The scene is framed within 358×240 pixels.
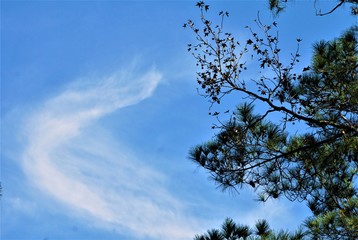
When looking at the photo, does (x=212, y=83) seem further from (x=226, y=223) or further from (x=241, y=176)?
(x=226, y=223)

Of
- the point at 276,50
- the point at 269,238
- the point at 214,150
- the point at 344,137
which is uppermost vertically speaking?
the point at 276,50

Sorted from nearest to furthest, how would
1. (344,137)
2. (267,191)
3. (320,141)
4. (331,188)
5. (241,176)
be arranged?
(344,137) → (320,141) → (241,176) → (267,191) → (331,188)

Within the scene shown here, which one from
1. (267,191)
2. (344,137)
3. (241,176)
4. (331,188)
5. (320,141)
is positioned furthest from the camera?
(331,188)

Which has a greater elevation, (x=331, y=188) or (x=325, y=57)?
(x=325, y=57)

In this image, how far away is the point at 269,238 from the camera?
5.15m

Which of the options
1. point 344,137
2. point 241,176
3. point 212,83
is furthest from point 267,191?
point 212,83

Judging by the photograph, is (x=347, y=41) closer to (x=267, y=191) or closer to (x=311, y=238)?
(x=267, y=191)

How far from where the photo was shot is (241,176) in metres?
5.23

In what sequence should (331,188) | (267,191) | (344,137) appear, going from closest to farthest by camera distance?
(344,137) → (267,191) → (331,188)

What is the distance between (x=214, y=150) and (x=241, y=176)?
448 mm

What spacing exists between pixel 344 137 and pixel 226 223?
64.3 inches

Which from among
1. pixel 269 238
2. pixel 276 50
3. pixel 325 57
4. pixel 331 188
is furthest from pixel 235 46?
pixel 331 188

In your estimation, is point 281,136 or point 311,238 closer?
point 281,136

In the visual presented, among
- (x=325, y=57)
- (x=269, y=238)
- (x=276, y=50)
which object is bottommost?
(x=269, y=238)
